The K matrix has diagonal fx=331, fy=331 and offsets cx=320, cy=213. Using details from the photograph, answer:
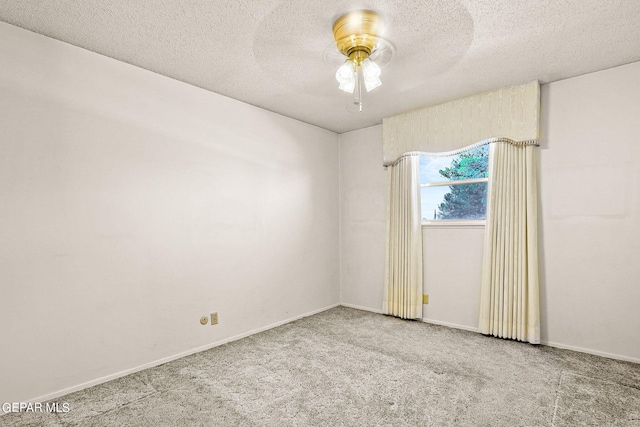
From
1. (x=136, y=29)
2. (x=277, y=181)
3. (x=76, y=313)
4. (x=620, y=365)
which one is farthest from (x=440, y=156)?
(x=76, y=313)

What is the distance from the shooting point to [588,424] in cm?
189

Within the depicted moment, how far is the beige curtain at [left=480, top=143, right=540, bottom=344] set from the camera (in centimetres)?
309

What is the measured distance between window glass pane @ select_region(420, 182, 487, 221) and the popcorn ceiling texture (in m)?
1.33

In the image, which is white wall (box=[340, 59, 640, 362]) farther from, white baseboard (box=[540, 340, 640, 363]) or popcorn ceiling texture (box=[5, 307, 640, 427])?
popcorn ceiling texture (box=[5, 307, 640, 427])

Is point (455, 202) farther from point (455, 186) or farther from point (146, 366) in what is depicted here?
point (146, 366)

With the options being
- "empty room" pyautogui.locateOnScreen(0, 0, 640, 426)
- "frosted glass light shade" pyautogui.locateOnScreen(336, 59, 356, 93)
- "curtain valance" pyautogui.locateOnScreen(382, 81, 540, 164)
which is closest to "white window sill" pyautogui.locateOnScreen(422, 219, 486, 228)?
"empty room" pyautogui.locateOnScreen(0, 0, 640, 426)

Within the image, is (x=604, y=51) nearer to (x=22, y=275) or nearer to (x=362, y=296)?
(x=362, y=296)

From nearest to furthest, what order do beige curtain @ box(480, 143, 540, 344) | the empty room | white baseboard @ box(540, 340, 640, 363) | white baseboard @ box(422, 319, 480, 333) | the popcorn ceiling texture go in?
the popcorn ceiling texture < the empty room < white baseboard @ box(540, 340, 640, 363) < beige curtain @ box(480, 143, 540, 344) < white baseboard @ box(422, 319, 480, 333)

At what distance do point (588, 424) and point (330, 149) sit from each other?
373cm

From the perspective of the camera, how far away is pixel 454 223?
3709 millimetres

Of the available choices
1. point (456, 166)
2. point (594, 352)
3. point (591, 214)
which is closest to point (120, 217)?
point (456, 166)

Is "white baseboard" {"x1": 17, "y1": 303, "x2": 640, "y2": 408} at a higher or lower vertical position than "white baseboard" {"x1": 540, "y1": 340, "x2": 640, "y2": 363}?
lower

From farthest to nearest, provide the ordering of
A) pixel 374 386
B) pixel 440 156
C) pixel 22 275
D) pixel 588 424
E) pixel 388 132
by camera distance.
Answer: pixel 388 132 → pixel 440 156 → pixel 374 386 → pixel 22 275 → pixel 588 424

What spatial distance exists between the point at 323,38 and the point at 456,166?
7.37ft
